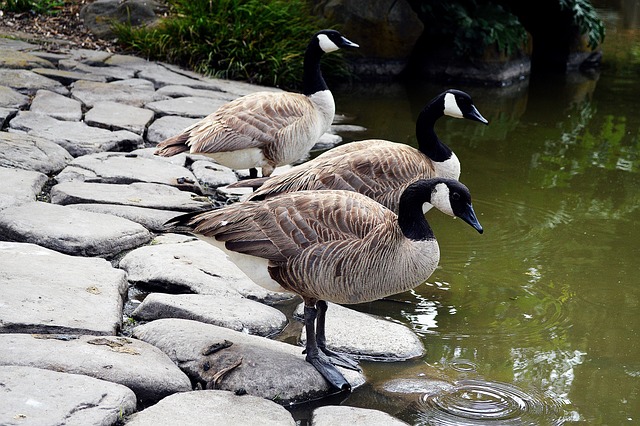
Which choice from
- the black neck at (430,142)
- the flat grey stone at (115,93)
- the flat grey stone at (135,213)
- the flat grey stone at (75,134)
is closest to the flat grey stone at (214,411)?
the flat grey stone at (135,213)

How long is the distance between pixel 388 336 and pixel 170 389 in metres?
1.42

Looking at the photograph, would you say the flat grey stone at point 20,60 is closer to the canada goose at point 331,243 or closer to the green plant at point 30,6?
the green plant at point 30,6

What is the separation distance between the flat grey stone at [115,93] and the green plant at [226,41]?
4.77ft

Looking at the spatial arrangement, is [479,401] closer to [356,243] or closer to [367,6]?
[356,243]

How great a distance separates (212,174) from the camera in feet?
22.4

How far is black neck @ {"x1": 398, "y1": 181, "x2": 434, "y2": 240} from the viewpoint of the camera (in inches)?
162

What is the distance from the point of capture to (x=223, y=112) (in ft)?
20.7

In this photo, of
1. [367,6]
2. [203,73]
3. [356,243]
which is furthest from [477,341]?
[367,6]

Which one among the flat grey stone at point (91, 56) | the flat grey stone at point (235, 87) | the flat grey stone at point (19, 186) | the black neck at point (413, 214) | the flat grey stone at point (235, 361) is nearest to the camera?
the flat grey stone at point (235, 361)

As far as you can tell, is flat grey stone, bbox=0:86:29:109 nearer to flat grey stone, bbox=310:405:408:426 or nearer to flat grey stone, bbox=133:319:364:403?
flat grey stone, bbox=133:319:364:403

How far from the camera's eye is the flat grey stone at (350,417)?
3.60m

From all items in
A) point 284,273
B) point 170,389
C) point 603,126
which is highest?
point 284,273

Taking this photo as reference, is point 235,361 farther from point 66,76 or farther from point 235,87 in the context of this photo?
point 235,87

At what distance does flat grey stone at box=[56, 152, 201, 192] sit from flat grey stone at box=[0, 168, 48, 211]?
0.25 meters
